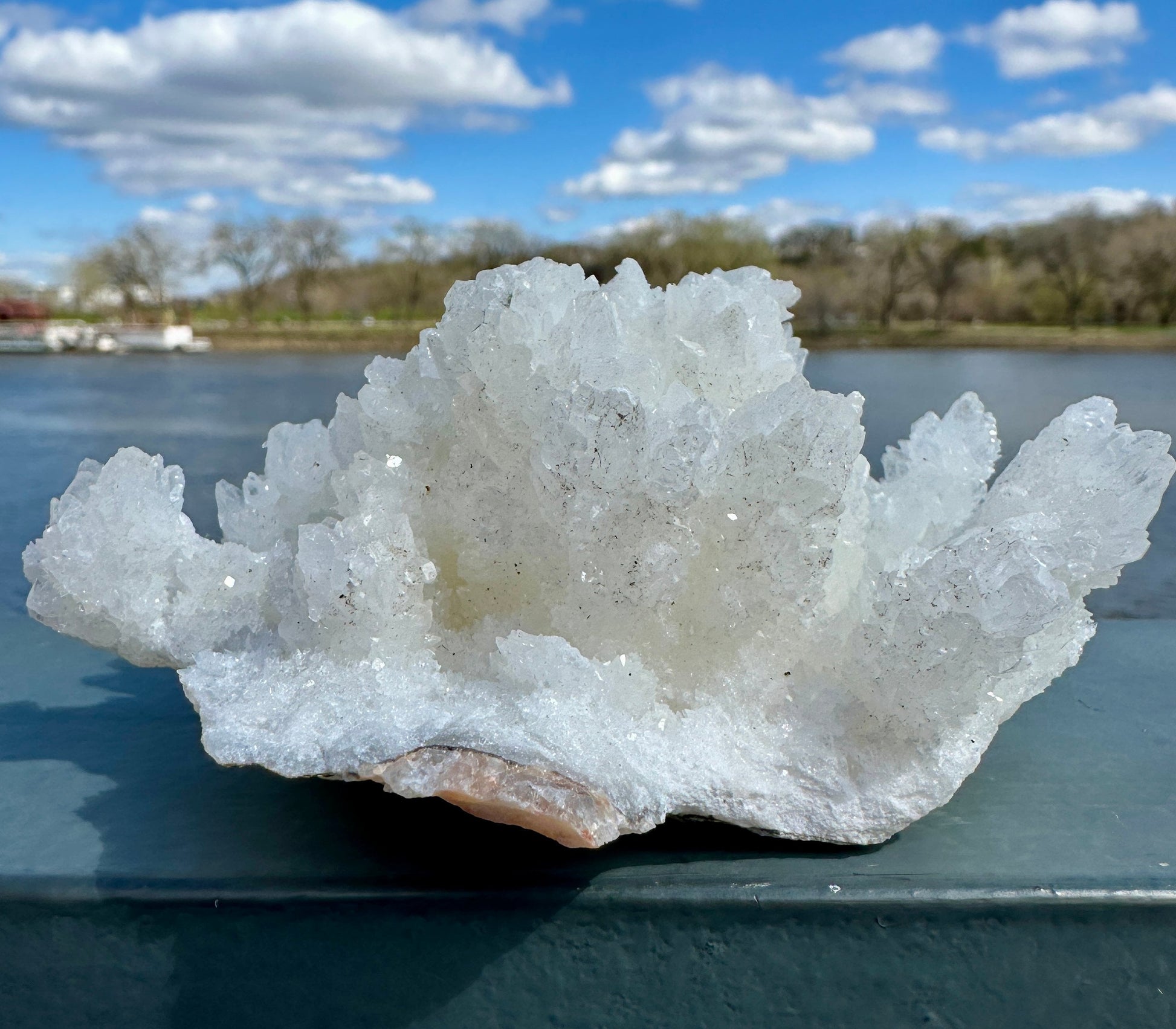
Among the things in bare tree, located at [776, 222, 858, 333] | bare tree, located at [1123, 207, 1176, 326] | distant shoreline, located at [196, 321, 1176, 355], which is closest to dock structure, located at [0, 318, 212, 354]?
distant shoreline, located at [196, 321, 1176, 355]

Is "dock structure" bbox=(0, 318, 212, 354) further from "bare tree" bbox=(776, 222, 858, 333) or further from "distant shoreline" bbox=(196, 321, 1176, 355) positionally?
"bare tree" bbox=(776, 222, 858, 333)

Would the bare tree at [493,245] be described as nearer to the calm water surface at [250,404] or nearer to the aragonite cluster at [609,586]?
the calm water surface at [250,404]

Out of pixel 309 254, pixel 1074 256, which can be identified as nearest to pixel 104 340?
pixel 309 254

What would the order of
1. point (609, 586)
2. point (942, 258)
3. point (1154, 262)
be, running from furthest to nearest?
point (942, 258) → point (1154, 262) → point (609, 586)

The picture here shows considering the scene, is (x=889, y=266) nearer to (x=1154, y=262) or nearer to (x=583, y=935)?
(x=1154, y=262)

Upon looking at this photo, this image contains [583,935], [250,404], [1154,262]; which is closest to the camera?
[583,935]

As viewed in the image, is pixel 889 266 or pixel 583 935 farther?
pixel 889 266
